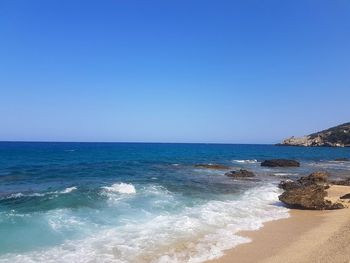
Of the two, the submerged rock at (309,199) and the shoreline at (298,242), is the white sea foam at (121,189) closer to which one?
the submerged rock at (309,199)

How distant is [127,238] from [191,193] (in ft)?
36.4

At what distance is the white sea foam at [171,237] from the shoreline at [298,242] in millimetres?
577

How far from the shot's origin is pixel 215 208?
744 inches

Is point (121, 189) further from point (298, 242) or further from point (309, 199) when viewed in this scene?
point (298, 242)

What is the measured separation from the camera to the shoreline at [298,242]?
1073cm

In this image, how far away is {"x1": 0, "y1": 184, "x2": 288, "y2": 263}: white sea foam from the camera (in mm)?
11155

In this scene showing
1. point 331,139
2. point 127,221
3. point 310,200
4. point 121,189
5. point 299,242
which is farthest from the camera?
point 331,139

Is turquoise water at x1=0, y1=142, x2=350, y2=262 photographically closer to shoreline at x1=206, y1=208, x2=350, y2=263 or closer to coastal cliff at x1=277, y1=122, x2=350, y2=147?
shoreline at x1=206, y1=208, x2=350, y2=263

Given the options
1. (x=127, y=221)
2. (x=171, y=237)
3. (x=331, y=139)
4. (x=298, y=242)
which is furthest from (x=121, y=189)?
(x=331, y=139)

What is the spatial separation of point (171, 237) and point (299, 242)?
14.5 ft

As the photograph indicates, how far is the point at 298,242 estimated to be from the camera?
1256cm

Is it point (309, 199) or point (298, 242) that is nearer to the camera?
point (298, 242)

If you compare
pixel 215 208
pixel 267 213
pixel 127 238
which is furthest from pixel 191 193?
pixel 127 238

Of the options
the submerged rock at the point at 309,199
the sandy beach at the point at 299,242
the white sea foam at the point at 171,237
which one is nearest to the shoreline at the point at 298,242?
the sandy beach at the point at 299,242
